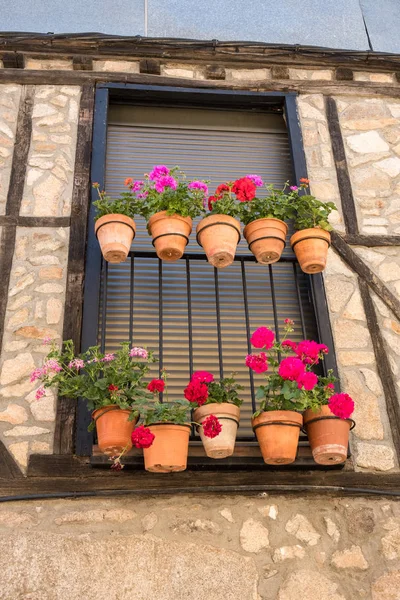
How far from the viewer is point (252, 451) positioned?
416cm

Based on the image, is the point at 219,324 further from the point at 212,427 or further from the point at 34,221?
the point at 34,221

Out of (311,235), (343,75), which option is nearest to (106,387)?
(311,235)

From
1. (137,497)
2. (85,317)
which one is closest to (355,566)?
(137,497)

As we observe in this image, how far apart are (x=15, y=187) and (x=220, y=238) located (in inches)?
62.1

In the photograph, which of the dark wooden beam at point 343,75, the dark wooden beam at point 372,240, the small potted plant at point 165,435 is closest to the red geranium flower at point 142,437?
the small potted plant at point 165,435

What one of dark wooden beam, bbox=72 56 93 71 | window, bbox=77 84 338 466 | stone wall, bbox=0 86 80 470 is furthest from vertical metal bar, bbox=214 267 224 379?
dark wooden beam, bbox=72 56 93 71

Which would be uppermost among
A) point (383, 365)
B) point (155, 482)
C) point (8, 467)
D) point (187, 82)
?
point (187, 82)

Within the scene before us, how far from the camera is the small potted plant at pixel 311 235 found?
185 inches

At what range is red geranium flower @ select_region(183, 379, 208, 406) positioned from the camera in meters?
3.93

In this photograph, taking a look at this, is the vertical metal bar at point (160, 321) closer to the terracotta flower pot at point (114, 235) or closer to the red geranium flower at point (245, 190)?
the terracotta flower pot at point (114, 235)

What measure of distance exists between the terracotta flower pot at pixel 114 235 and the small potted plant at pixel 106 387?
23.7 inches

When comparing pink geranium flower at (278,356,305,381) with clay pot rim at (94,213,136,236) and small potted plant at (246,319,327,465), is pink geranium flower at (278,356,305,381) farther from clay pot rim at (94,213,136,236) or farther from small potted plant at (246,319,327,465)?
clay pot rim at (94,213,136,236)

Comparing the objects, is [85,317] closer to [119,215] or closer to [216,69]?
[119,215]

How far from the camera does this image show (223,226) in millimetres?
4562
